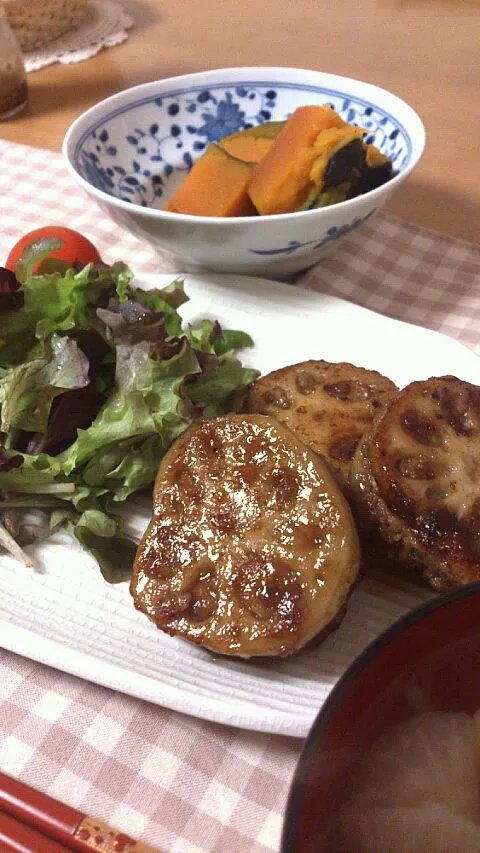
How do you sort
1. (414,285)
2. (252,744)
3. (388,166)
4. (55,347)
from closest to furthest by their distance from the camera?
(252,744) < (55,347) < (388,166) < (414,285)

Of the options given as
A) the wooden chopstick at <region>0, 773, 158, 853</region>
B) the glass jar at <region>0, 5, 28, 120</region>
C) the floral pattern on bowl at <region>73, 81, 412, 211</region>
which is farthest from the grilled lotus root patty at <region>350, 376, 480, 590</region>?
the glass jar at <region>0, 5, 28, 120</region>

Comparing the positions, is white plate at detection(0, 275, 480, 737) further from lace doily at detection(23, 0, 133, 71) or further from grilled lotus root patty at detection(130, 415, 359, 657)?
lace doily at detection(23, 0, 133, 71)

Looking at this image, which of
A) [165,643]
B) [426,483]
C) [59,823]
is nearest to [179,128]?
[426,483]

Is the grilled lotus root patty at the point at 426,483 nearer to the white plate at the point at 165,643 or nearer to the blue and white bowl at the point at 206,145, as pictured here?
the white plate at the point at 165,643

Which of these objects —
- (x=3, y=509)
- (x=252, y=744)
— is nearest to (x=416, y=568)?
(x=252, y=744)

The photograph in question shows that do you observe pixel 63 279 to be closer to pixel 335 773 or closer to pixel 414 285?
pixel 414 285

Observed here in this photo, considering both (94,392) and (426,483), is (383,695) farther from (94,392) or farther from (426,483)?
(94,392)
